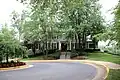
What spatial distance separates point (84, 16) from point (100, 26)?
9.85 feet

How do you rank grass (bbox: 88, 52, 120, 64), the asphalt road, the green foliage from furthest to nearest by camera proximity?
grass (bbox: 88, 52, 120, 64) < the green foliage < the asphalt road

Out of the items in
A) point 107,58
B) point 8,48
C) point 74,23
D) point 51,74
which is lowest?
point 51,74

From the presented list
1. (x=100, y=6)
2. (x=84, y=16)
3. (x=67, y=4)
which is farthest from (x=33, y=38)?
(x=67, y=4)

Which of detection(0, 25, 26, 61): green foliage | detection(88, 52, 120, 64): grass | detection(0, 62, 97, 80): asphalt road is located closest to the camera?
detection(0, 62, 97, 80): asphalt road

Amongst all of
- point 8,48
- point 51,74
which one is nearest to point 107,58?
point 8,48

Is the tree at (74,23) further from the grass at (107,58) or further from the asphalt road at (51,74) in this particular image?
the asphalt road at (51,74)

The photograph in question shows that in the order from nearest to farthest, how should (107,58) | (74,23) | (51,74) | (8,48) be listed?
(51,74)
(8,48)
(107,58)
(74,23)

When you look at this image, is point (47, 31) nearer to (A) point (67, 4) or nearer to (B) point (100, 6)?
(B) point (100, 6)

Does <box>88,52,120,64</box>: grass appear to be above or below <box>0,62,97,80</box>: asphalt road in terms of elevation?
above

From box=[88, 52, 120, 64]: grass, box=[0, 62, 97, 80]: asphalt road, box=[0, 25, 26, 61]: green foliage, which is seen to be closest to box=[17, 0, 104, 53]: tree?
box=[88, 52, 120, 64]: grass

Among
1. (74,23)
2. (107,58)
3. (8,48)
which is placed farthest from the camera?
(74,23)

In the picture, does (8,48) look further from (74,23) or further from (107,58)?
(74,23)

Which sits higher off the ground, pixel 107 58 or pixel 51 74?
pixel 107 58

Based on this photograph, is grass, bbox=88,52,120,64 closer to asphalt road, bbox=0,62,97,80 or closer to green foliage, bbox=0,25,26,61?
asphalt road, bbox=0,62,97,80
